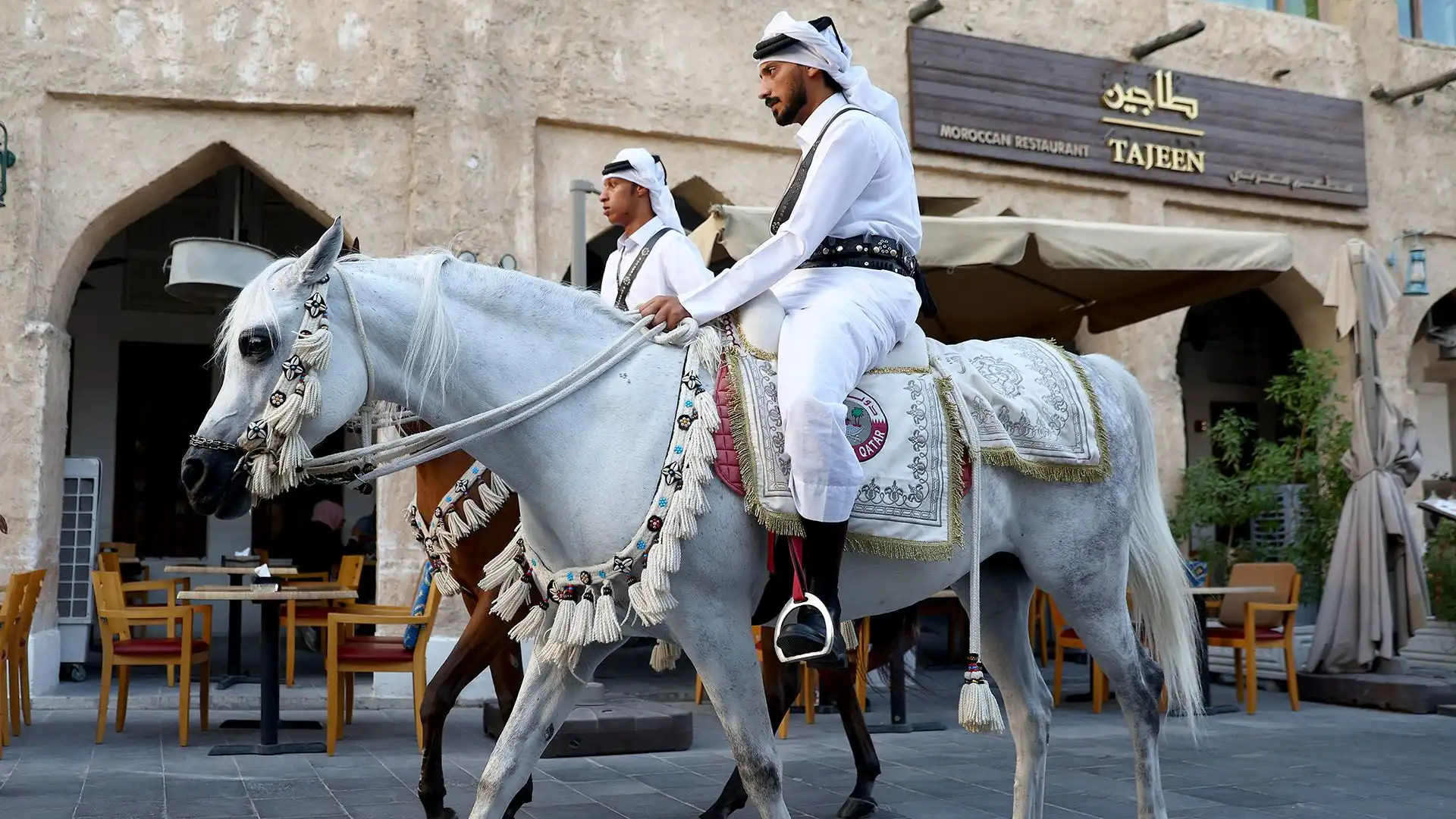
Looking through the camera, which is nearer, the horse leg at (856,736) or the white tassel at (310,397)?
the white tassel at (310,397)

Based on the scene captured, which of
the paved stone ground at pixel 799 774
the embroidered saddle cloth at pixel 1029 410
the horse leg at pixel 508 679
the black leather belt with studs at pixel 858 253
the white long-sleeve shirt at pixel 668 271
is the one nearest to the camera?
the black leather belt with studs at pixel 858 253

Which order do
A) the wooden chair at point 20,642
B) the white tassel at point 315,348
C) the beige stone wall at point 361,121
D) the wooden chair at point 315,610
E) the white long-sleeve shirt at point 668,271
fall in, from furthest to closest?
the beige stone wall at point 361,121 < the wooden chair at point 315,610 < the wooden chair at point 20,642 < the white long-sleeve shirt at point 668,271 < the white tassel at point 315,348

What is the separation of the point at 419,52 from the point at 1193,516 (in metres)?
7.83

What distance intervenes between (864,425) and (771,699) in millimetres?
2069

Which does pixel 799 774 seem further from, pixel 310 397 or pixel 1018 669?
pixel 310 397

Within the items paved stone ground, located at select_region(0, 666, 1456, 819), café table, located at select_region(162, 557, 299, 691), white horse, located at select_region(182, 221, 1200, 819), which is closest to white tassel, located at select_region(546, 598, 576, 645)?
white horse, located at select_region(182, 221, 1200, 819)

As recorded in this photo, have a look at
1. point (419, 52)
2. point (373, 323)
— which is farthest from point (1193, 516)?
point (373, 323)

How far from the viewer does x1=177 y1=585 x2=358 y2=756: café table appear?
671cm

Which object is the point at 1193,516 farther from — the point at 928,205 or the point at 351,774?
the point at 351,774

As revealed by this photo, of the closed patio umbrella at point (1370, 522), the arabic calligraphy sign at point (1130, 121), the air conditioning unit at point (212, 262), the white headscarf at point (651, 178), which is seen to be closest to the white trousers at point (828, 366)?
the white headscarf at point (651, 178)

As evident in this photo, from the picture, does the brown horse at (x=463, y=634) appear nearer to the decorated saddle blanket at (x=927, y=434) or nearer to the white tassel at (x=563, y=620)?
the white tassel at (x=563, y=620)

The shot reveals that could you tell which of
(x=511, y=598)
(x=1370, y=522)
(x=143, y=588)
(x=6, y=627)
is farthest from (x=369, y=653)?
(x=1370, y=522)

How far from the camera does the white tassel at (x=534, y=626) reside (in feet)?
10.9

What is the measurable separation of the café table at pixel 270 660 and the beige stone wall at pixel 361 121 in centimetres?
223
